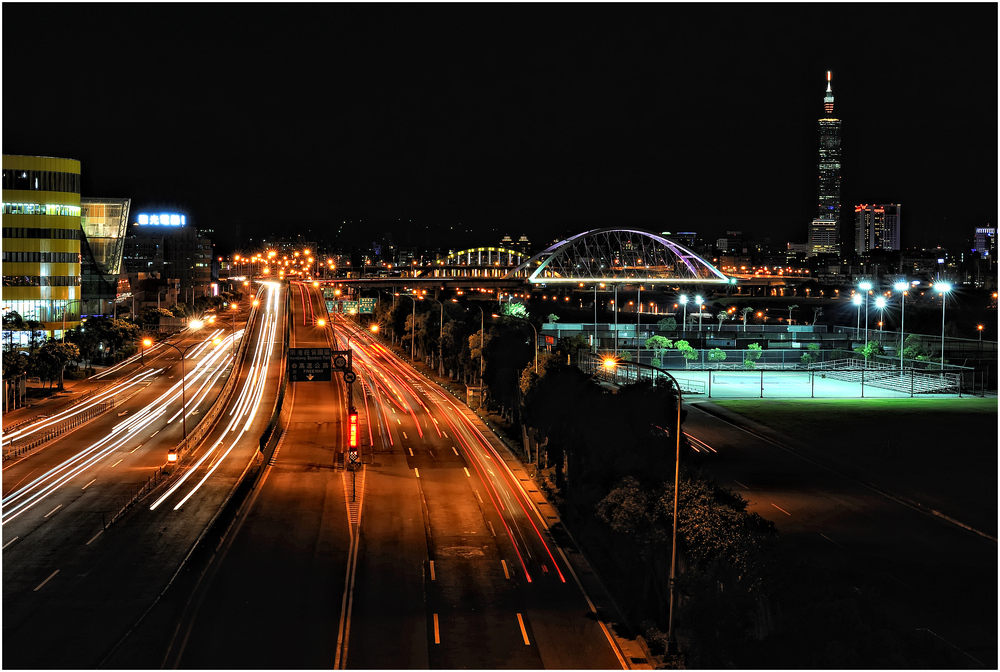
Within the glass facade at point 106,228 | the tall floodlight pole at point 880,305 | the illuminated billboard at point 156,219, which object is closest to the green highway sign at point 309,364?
the tall floodlight pole at point 880,305

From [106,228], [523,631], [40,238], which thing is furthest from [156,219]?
[523,631]

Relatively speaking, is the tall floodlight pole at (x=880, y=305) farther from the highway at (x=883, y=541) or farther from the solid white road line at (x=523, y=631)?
the solid white road line at (x=523, y=631)

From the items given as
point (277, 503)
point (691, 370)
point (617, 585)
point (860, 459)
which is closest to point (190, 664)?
point (617, 585)

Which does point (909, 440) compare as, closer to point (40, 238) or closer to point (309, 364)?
point (309, 364)

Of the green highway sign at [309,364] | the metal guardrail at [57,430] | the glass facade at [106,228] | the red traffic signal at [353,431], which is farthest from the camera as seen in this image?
the glass facade at [106,228]

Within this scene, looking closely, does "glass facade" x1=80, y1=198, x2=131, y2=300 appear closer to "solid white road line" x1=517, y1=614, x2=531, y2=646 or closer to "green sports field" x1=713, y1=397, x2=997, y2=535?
"green sports field" x1=713, y1=397, x2=997, y2=535

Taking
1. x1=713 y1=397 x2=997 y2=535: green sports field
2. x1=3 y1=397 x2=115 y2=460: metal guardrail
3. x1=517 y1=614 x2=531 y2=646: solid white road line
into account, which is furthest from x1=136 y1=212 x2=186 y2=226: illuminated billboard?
x1=517 y1=614 x2=531 y2=646: solid white road line

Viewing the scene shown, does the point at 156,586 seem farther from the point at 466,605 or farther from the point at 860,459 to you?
the point at 860,459
